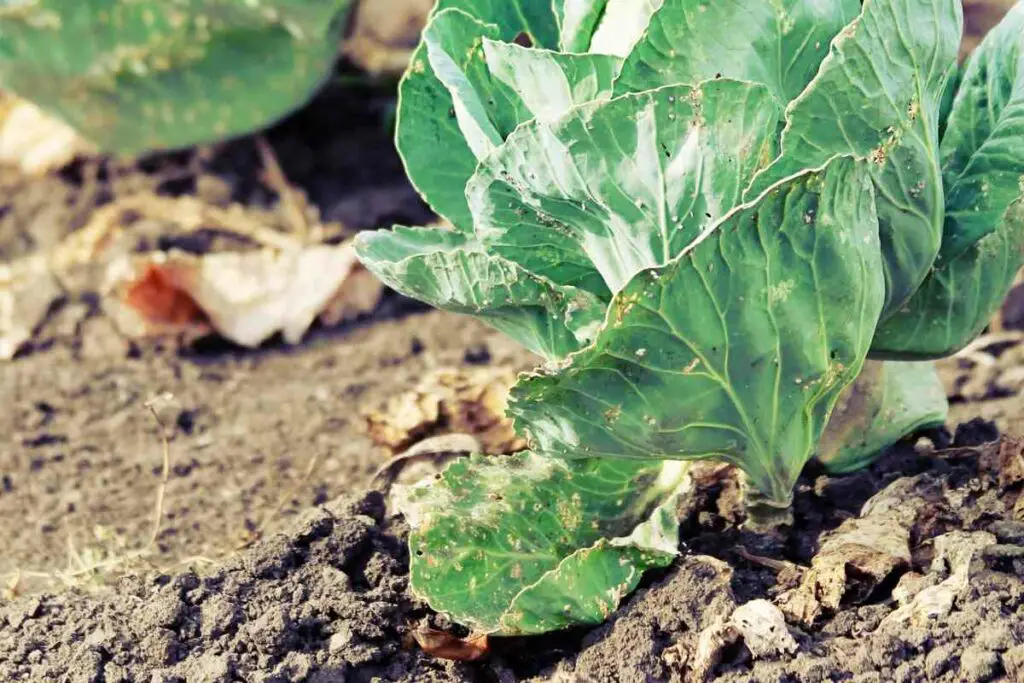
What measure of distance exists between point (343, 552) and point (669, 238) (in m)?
0.92

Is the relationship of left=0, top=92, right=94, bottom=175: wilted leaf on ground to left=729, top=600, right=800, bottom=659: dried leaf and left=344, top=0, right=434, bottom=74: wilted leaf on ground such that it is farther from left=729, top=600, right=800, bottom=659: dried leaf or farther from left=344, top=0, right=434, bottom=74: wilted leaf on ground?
left=729, top=600, right=800, bottom=659: dried leaf

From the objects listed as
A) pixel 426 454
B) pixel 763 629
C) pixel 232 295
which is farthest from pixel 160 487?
pixel 763 629

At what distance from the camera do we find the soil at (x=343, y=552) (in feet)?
7.02

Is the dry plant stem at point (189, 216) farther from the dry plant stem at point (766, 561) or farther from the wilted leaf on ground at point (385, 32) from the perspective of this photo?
the dry plant stem at point (766, 561)

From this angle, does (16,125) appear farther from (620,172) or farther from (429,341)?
(620,172)

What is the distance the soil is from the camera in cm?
214

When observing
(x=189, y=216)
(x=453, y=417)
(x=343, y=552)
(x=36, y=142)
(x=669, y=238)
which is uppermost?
(x=669, y=238)

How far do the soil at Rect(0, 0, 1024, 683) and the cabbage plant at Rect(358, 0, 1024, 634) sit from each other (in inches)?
5.1

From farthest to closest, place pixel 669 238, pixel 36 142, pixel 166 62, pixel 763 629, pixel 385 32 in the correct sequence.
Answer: pixel 385 32, pixel 36 142, pixel 166 62, pixel 763 629, pixel 669 238

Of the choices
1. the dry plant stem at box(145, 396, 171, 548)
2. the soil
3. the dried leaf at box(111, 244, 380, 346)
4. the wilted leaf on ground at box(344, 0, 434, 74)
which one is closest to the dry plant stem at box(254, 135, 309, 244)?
the dried leaf at box(111, 244, 380, 346)

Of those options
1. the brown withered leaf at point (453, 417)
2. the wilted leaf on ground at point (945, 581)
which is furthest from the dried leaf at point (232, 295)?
the wilted leaf on ground at point (945, 581)

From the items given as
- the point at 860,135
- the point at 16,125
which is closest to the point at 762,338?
the point at 860,135

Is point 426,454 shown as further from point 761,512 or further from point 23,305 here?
point 23,305

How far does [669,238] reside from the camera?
6.38 feet
